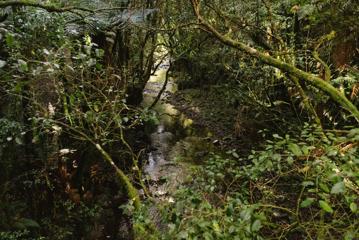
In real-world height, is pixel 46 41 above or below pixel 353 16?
below

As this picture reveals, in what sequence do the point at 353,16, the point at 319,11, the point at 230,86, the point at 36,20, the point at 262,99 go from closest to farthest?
the point at 36,20 < the point at 353,16 < the point at 319,11 < the point at 262,99 < the point at 230,86

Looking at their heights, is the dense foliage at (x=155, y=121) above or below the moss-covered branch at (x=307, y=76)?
below

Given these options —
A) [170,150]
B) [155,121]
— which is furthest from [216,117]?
[155,121]

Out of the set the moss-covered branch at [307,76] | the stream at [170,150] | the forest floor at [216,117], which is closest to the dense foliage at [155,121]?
the moss-covered branch at [307,76]

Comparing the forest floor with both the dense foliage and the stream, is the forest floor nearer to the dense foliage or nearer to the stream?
the dense foliage

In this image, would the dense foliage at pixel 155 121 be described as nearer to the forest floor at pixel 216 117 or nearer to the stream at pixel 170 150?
the forest floor at pixel 216 117

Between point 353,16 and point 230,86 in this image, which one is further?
point 230,86

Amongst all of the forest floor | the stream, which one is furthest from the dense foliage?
the stream

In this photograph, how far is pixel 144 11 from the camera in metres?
5.29

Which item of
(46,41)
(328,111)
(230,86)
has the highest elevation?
(46,41)

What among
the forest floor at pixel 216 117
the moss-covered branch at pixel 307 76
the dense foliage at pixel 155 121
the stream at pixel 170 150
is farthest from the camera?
the forest floor at pixel 216 117

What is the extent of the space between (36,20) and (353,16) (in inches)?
155

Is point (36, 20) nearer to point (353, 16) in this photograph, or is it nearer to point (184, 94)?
point (353, 16)

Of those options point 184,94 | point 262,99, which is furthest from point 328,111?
point 184,94
